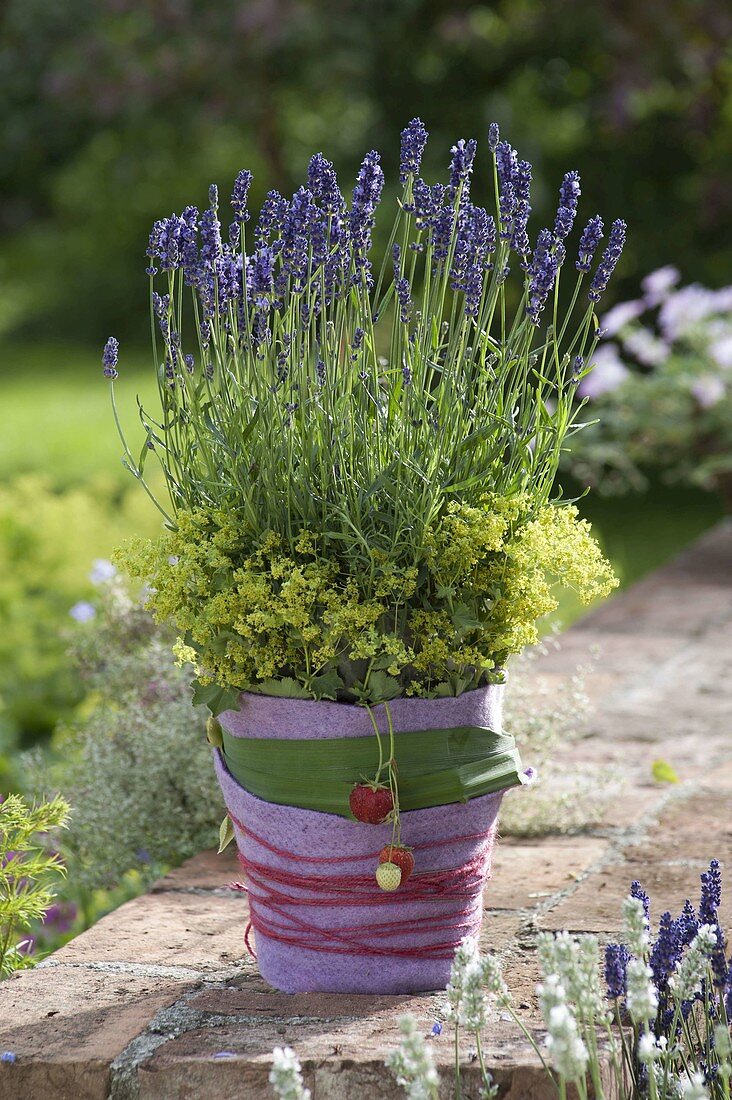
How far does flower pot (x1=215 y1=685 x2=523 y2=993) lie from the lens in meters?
1.67

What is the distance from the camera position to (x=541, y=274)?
1628mm

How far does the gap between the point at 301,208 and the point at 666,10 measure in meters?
6.32

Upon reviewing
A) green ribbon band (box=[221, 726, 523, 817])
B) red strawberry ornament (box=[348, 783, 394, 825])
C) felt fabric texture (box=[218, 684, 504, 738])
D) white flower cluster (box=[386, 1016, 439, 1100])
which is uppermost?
felt fabric texture (box=[218, 684, 504, 738])

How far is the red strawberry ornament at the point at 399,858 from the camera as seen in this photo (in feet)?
5.41

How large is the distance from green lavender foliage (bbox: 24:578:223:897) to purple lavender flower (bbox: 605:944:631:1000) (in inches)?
47.1

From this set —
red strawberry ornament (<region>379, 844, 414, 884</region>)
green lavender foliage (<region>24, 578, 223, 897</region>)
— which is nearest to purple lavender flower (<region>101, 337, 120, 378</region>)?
red strawberry ornament (<region>379, 844, 414, 884</region>)

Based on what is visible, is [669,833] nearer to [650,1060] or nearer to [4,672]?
[650,1060]

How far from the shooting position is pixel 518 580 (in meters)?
1.65

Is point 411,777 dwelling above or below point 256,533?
below

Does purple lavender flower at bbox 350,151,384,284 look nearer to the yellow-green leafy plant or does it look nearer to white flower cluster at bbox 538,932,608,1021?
the yellow-green leafy plant

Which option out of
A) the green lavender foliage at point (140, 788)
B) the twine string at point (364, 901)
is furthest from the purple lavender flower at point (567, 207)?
the green lavender foliage at point (140, 788)

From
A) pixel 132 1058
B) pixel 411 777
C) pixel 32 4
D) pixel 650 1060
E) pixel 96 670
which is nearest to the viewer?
pixel 650 1060

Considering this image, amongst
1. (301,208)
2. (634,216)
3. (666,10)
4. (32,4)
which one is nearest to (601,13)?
(666,10)

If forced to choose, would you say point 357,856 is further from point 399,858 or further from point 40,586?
point 40,586
